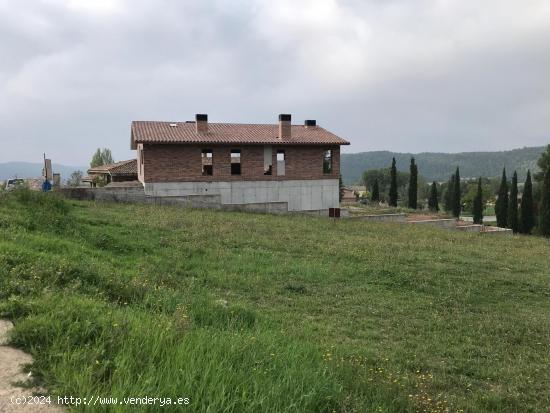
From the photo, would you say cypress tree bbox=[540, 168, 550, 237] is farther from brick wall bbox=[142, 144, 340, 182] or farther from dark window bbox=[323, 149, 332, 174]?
dark window bbox=[323, 149, 332, 174]

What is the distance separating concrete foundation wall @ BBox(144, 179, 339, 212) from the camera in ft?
84.5

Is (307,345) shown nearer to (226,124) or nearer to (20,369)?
(20,369)

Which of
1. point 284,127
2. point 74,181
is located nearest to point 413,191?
point 284,127

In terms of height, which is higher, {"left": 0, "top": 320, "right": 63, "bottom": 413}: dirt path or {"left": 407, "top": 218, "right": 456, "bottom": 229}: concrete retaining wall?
{"left": 0, "top": 320, "right": 63, "bottom": 413}: dirt path

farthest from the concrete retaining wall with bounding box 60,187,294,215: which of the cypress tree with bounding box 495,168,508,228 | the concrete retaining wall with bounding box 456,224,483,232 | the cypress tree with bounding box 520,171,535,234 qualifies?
the cypress tree with bounding box 495,168,508,228

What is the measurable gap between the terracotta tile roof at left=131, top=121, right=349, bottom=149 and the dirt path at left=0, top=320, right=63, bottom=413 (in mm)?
21968

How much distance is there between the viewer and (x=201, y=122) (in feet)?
90.6

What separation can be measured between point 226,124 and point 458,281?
21.8 m

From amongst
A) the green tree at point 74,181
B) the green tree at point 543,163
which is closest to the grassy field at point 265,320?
the green tree at point 74,181

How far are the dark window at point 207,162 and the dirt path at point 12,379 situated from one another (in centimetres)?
2331

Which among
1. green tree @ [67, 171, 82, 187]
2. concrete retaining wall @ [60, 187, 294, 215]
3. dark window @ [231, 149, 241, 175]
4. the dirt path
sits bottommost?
the dirt path

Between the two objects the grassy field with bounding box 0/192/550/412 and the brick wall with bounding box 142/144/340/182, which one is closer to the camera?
the grassy field with bounding box 0/192/550/412

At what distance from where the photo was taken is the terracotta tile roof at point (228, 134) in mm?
25625

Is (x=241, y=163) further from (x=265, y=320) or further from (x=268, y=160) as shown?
(x=265, y=320)
